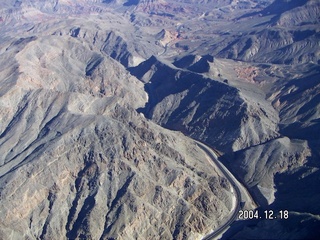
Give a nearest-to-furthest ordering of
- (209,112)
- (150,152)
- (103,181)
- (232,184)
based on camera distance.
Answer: (103,181), (150,152), (232,184), (209,112)

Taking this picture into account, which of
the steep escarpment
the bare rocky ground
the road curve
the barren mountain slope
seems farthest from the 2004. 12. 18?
the steep escarpment

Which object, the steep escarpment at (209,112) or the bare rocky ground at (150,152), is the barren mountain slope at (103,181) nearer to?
the bare rocky ground at (150,152)

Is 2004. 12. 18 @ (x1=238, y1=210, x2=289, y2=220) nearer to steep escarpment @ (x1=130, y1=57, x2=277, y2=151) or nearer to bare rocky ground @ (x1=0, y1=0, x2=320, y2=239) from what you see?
bare rocky ground @ (x1=0, y1=0, x2=320, y2=239)

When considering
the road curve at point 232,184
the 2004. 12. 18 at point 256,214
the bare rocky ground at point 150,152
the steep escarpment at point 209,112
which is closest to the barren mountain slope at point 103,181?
the bare rocky ground at point 150,152

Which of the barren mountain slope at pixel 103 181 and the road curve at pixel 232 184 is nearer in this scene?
the barren mountain slope at pixel 103 181

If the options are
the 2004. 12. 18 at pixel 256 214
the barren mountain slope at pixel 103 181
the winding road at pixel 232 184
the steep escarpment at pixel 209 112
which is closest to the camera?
the barren mountain slope at pixel 103 181

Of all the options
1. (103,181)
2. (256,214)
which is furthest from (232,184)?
(103,181)

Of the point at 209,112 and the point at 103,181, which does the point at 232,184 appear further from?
the point at 209,112

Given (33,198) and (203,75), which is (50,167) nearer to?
(33,198)
